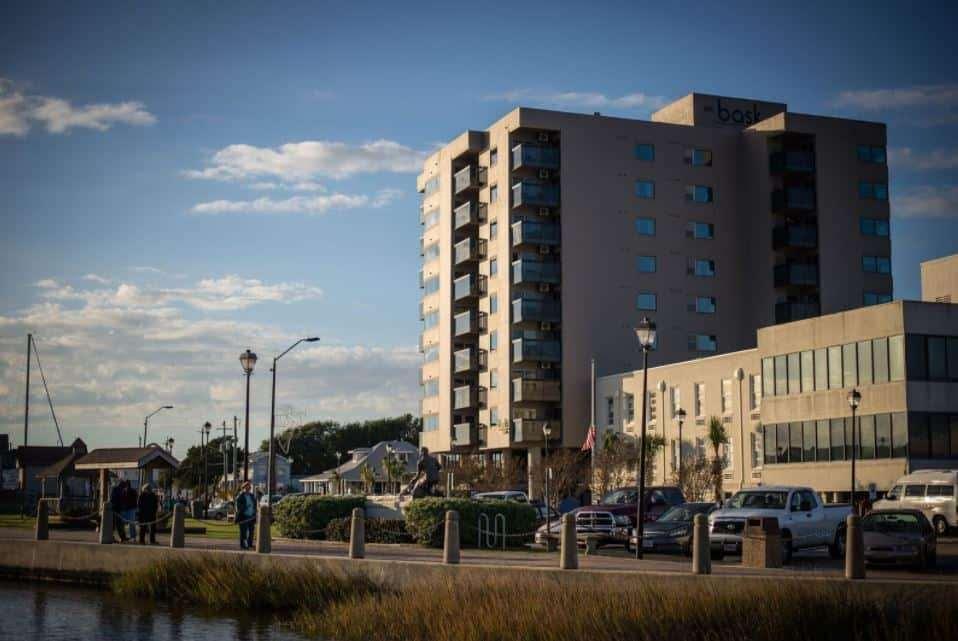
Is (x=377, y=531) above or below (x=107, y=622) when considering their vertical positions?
above

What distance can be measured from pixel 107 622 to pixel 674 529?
50.1ft

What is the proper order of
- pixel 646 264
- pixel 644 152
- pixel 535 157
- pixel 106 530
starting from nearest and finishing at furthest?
pixel 106 530
pixel 535 157
pixel 646 264
pixel 644 152

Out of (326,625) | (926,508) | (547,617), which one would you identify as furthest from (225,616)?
(926,508)

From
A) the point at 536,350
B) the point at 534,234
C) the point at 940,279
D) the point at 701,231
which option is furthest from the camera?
the point at 701,231

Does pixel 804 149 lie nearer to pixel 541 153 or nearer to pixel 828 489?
pixel 541 153

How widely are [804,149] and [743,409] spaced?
93.1 feet

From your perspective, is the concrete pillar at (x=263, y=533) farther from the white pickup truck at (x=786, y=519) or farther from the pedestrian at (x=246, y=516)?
the white pickup truck at (x=786, y=519)

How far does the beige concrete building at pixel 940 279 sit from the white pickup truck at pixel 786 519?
161 ft

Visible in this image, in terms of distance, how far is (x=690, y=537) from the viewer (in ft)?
106

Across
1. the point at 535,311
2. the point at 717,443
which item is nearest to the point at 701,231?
the point at 535,311

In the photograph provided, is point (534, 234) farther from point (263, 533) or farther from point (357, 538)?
point (357, 538)

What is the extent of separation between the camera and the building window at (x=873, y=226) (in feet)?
297

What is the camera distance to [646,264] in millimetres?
88188

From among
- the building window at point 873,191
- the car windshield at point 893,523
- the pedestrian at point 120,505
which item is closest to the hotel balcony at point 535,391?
the building window at point 873,191
